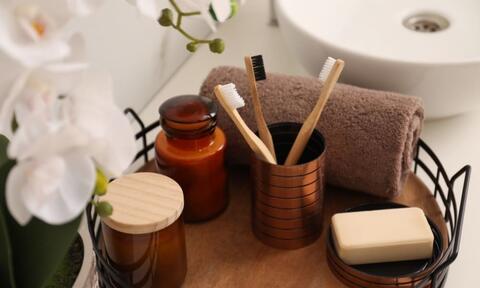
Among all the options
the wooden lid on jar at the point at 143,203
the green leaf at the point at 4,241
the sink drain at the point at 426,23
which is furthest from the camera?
the sink drain at the point at 426,23

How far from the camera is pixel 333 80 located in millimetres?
547

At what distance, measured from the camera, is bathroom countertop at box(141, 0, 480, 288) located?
692 mm

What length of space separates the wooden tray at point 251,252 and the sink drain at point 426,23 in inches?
12.0

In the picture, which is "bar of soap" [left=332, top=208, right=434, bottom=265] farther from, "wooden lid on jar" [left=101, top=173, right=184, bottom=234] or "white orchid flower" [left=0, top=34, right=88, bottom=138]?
"white orchid flower" [left=0, top=34, right=88, bottom=138]

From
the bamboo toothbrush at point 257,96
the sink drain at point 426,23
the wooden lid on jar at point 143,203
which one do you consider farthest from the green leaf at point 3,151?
the sink drain at point 426,23

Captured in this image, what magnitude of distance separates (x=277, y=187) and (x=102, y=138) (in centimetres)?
29

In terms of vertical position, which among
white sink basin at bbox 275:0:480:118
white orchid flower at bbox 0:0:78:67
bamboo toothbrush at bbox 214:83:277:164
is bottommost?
white sink basin at bbox 275:0:480:118

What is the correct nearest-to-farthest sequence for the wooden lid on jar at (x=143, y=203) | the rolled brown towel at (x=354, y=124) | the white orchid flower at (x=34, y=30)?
the white orchid flower at (x=34, y=30), the wooden lid on jar at (x=143, y=203), the rolled brown towel at (x=354, y=124)

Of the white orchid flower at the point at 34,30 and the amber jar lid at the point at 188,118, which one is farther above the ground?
the white orchid flower at the point at 34,30

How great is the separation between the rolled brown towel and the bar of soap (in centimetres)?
6

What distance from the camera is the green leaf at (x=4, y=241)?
14.7 inches

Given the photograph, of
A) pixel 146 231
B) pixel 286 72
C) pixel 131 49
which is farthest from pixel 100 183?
pixel 286 72

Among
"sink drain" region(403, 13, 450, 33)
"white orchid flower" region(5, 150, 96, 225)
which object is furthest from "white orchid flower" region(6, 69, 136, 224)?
"sink drain" region(403, 13, 450, 33)

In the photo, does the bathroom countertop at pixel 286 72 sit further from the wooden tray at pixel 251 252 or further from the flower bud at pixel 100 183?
the flower bud at pixel 100 183
